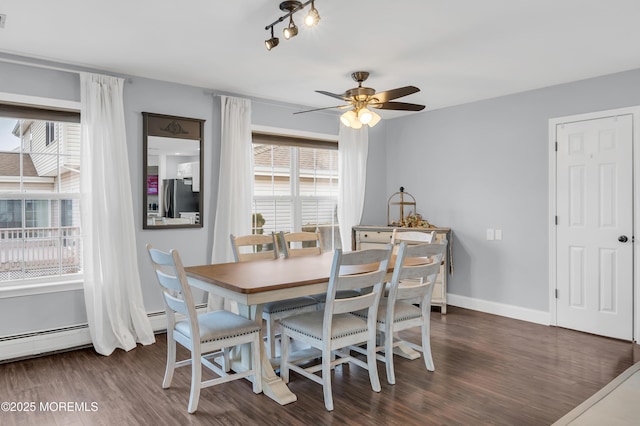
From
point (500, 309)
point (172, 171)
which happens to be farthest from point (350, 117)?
point (500, 309)

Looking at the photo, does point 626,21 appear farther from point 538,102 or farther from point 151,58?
point 151,58

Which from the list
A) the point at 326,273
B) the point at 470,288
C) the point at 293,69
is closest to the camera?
the point at 326,273

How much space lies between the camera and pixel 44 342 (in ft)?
12.1

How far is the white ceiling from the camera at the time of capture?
2.75 m

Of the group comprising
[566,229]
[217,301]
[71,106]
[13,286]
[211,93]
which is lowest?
[217,301]

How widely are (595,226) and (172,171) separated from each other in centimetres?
408

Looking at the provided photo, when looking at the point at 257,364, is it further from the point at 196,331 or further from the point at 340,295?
the point at 340,295

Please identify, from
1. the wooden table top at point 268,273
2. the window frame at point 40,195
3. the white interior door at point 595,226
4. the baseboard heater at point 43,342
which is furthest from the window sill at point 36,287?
the white interior door at point 595,226

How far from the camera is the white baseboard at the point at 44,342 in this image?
3.54m

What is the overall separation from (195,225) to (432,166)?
9.83ft

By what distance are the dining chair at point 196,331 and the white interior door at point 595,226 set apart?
326 cm

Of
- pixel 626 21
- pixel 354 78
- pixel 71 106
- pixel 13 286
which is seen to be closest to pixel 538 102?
pixel 626 21

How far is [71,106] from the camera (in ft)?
12.5

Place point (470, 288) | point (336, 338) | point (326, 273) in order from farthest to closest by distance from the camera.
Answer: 1. point (470, 288)
2. point (326, 273)
3. point (336, 338)
